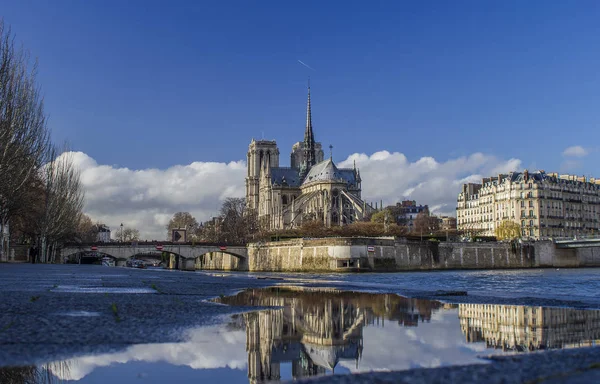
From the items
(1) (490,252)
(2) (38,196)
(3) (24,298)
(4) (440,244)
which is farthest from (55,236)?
(3) (24,298)

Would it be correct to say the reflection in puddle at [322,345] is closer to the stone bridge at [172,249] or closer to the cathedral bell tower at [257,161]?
the stone bridge at [172,249]

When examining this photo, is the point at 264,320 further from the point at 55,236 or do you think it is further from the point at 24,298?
the point at 55,236

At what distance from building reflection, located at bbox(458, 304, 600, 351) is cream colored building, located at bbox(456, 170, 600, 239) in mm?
111103

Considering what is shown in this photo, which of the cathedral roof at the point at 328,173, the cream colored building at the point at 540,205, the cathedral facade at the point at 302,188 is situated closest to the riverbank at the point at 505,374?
the cathedral facade at the point at 302,188

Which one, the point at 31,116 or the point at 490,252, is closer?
the point at 31,116

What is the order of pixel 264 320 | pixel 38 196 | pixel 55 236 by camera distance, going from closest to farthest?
pixel 264 320 < pixel 38 196 < pixel 55 236

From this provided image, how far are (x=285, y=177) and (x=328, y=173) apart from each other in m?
20.4

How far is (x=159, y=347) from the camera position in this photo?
18.6ft

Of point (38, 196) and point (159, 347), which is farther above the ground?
point (38, 196)

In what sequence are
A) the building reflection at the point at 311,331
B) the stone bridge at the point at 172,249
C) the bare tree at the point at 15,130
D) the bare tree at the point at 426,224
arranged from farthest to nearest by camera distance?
the bare tree at the point at 426,224 < the stone bridge at the point at 172,249 < the bare tree at the point at 15,130 < the building reflection at the point at 311,331

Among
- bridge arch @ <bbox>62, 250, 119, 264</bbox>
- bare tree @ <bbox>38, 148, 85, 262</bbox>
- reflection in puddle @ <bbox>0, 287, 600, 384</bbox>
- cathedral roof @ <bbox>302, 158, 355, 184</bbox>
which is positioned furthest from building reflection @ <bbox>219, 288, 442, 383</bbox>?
cathedral roof @ <bbox>302, 158, 355, 184</bbox>

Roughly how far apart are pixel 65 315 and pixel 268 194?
14561 cm

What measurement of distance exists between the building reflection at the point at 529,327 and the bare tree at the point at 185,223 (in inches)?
5752

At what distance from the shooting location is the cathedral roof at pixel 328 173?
139375 millimetres
